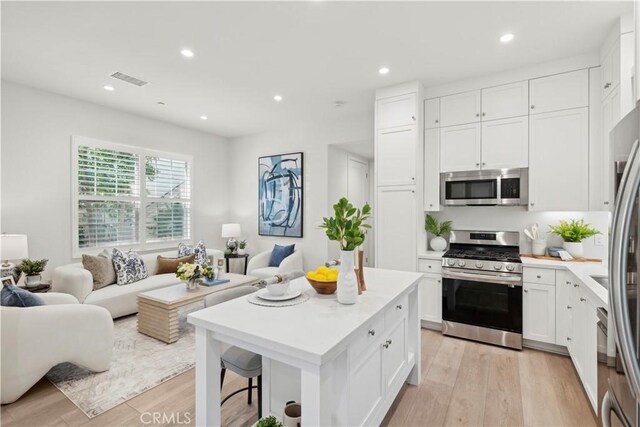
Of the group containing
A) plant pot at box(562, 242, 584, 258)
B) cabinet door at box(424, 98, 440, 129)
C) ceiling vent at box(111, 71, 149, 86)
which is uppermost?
ceiling vent at box(111, 71, 149, 86)

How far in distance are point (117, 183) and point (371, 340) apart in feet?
14.4

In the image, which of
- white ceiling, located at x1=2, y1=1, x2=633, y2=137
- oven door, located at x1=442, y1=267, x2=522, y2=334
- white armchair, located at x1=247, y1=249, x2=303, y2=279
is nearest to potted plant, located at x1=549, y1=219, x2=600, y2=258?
oven door, located at x1=442, y1=267, x2=522, y2=334

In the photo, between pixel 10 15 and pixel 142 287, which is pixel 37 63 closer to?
pixel 10 15

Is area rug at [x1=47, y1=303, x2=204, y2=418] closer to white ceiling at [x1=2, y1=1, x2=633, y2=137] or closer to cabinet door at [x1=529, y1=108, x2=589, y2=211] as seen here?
white ceiling at [x1=2, y1=1, x2=633, y2=137]

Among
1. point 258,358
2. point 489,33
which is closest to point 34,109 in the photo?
point 258,358

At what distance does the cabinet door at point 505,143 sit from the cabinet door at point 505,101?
7cm

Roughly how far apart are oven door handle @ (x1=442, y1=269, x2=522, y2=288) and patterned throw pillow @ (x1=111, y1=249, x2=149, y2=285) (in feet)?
12.3

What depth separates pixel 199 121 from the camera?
4957 millimetres

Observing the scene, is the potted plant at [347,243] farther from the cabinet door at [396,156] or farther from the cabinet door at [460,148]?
the cabinet door at [460,148]

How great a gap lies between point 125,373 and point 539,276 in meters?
3.72

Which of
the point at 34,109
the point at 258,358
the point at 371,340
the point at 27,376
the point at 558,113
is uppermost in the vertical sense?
the point at 34,109

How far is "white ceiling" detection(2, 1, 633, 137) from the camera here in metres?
2.24

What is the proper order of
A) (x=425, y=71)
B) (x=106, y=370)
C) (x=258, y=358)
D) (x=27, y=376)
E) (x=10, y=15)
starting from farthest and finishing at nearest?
(x=425, y=71) < (x=106, y=370) < (x=10, y=15) < (x=27, y=376) < (x=258, y=358)

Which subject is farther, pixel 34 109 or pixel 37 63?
pixel 34 109
